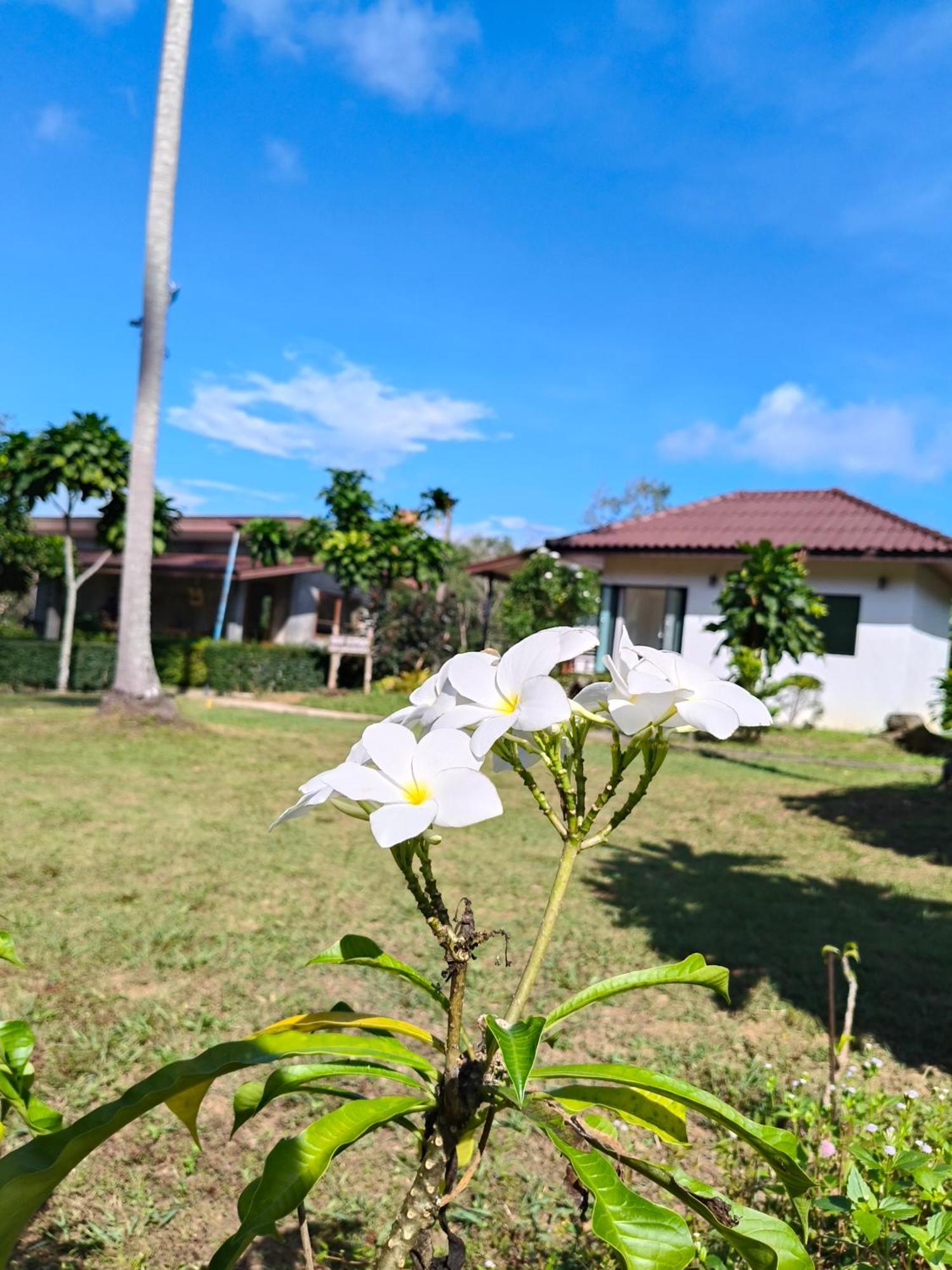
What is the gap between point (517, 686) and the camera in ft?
3.43

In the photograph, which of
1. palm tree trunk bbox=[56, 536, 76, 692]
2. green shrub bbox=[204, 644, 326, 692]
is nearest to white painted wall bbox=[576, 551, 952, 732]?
green shrub bbox=[204, 644, 326, 692]

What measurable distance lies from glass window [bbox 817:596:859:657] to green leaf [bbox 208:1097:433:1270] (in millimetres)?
16310

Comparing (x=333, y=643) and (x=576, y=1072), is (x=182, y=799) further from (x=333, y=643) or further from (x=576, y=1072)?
(x=333, y=643)

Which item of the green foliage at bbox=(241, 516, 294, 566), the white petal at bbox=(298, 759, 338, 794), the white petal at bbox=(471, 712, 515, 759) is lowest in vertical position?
the white petal at bbox=(298, 759, 338, 794)

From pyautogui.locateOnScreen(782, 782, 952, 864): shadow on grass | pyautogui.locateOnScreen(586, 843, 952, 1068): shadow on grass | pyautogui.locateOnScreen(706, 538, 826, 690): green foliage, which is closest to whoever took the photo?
pyautogui.locateOnScreen(586, 843, 952, 1068): shadow on grass

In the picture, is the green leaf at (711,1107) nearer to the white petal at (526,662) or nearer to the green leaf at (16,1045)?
the white petal at (526,662)

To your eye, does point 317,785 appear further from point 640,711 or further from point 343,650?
point 343,650

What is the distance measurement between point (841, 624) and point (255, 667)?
11475mm

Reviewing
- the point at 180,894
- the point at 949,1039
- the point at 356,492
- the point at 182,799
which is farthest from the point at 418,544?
the point at 949,1039

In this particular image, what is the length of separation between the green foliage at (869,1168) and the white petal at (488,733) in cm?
93

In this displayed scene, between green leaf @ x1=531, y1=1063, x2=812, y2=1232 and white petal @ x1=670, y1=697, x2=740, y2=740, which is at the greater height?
white petal @ x1=670, y1=697, x2=740, y2=740

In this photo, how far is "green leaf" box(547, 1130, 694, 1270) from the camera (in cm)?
93

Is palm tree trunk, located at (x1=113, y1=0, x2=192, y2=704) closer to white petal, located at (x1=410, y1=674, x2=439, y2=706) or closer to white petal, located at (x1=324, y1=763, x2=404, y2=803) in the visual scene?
white petal, located at (x1=410, y1=674, x2=439, y2=706)

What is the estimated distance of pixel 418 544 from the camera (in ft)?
65.0
